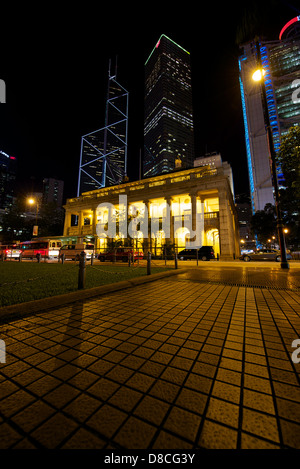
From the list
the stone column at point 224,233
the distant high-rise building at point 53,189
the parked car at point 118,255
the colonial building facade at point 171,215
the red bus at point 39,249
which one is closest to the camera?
the parked car at point 118,255

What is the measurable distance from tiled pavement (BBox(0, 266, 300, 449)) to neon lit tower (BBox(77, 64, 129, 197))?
72099mm

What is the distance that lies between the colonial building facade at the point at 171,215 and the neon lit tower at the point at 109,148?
40.4 m

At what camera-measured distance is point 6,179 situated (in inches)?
3610

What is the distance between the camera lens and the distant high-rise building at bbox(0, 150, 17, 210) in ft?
285

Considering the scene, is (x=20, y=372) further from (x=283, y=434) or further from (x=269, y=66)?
(x=269, y=66)

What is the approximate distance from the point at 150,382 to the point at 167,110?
10810 cm

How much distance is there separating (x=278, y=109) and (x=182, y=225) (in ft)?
360

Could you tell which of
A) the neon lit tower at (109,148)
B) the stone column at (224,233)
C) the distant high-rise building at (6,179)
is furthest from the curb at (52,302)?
the distant high-rise building at (6,179)

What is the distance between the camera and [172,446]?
101 cm

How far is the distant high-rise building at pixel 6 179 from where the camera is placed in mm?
87012

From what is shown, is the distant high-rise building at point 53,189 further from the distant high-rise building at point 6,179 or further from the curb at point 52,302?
the curb at point 52,302

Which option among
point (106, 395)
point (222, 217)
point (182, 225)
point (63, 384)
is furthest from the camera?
point (182, 225)

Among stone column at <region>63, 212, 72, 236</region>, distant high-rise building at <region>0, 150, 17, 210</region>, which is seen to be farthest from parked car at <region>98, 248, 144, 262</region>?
distant high-rise building at <region>0, 150, 17, 210</region>

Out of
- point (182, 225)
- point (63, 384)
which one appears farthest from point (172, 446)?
point (182, 225)
